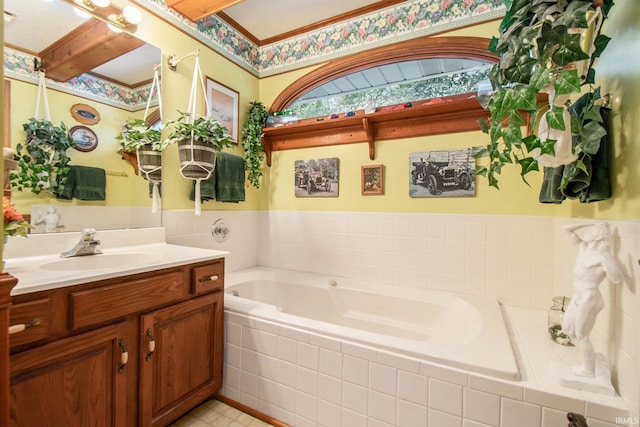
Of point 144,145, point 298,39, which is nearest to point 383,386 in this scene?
point 144,145

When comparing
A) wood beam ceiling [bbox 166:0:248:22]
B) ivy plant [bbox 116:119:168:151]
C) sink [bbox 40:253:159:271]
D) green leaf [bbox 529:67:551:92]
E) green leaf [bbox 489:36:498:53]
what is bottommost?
sink [bbox 40:253:159:271]

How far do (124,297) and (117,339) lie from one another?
17 cm

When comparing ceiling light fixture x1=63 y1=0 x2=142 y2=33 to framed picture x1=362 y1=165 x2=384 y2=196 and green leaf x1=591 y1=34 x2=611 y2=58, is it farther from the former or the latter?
green leaf x1=591 y1=34 x2=611 y2=58

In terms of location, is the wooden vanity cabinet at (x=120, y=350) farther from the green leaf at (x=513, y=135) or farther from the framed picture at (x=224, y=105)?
the green leaf at (x=513, y=135)

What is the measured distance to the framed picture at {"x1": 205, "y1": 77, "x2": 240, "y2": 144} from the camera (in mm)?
2248

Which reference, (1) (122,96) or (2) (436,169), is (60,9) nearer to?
(1) (122,96)

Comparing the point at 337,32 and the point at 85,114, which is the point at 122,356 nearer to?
the point at 85,114

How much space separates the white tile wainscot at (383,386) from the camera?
0.97m

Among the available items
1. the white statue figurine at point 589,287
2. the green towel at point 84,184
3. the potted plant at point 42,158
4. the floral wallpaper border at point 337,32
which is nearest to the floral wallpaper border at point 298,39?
the floral wallpaper border at point 337,32

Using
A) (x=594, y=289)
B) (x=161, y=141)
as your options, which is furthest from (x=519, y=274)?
(x=161, y=141)

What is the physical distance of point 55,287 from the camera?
972mm

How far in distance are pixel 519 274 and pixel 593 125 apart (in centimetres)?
125

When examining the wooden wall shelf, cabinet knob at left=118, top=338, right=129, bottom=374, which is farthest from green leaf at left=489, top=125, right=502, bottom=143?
cabinet knob at left=118, top=338, right=129, bottom=374

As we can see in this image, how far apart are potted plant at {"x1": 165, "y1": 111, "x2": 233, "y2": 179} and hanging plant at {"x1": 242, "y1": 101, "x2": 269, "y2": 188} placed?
2.01 ft
